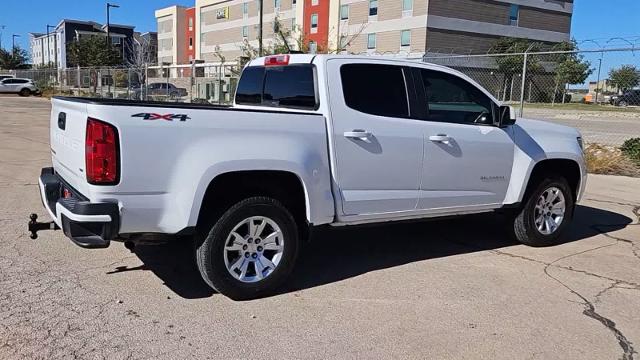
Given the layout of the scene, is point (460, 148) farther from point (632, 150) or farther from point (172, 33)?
point (172, 33)

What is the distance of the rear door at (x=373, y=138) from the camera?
4992 millimetres

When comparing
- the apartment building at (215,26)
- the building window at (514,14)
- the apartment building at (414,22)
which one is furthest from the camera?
the apartment building at (215,26)

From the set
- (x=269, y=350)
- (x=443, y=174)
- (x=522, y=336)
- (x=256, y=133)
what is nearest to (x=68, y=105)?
(x=256, y=133)

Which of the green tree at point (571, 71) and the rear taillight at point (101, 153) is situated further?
the green tree at point (571, 71)

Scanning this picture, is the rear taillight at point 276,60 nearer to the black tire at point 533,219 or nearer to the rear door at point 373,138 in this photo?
→ the rear door at point 373,138

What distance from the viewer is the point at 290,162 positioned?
4.62 metres

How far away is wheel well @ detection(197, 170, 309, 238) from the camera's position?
450cm

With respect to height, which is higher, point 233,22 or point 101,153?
point 233,22

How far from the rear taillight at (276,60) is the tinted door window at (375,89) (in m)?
0.70

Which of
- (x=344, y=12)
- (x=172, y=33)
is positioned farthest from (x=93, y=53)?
(x=344, y=12)

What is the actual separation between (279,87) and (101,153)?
6.97 feet

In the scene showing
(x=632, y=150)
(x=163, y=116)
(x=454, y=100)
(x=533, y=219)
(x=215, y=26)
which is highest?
(x=215, y=26)

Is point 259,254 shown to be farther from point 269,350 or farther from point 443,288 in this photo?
point 443,288

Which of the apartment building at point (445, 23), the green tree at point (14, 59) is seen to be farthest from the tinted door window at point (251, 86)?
the green tree at point (14, 59)
